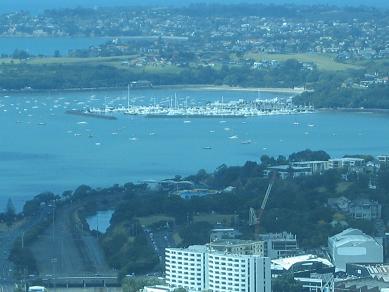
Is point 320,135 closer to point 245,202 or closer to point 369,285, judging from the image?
point 245,202

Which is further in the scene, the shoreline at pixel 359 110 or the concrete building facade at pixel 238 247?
the shoreline at pixel 359 110

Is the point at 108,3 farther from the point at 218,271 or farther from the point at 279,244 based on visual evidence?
the point at 218,271

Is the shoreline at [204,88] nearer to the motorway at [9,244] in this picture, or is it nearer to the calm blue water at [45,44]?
the calm blue water at [45,44]

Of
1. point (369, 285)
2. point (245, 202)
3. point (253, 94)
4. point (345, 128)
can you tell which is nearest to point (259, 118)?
point (345, 128)

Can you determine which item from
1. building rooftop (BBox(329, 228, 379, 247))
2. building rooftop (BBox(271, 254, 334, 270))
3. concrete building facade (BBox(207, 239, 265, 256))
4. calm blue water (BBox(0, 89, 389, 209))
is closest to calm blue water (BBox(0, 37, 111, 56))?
calm blue water (BBox(0, 89, 389, 209))

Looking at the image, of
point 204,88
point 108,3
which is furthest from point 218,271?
point 108,3

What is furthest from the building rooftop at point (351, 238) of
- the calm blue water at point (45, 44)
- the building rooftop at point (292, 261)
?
the calm blue water at point (45, 44)
